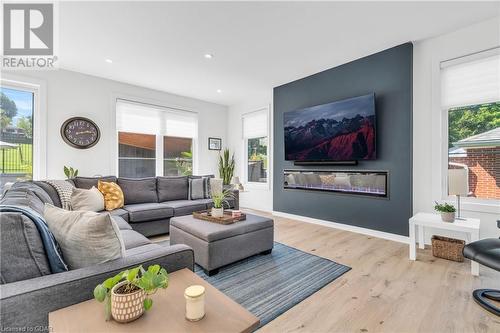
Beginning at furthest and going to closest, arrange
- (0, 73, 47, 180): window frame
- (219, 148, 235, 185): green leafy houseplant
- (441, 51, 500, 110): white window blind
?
(219, 148, 235, 185): green leafy houseplant
(0, 73, 47, 180): window frame
(441, 51, 500, 110): white window blind

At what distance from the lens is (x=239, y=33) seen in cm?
280

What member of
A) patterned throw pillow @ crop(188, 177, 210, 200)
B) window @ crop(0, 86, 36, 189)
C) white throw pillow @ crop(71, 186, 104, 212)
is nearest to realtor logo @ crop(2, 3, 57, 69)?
window @ crop(0, 86, 36, 189)

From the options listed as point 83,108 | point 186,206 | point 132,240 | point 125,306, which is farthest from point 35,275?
point 83,108

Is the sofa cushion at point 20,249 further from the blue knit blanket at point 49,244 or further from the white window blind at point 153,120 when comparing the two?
the white window blind at point 153,120

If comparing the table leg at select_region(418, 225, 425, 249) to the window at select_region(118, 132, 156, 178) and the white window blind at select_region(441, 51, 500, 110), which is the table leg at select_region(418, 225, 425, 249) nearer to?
the white window blind at select_region(441, 51, 500, 110)

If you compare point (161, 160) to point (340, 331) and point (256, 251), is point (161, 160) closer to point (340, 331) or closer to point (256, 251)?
point (256, 251)

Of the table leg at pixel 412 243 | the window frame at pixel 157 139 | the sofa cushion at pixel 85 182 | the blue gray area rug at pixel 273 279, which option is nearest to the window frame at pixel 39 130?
the sofa cushion at pixel 85 182

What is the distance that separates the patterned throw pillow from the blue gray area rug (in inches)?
75.9

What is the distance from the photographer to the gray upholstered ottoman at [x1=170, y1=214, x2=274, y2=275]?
2227 millimetres

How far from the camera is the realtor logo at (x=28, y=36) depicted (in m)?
2.37

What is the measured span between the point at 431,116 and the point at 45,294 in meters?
3.92

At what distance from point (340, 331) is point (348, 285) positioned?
62 cm

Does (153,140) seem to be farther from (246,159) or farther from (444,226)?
(444,226)

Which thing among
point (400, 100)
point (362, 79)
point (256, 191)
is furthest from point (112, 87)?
point (400, 100)
